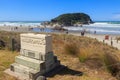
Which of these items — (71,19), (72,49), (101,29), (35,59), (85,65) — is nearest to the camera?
(35,59)

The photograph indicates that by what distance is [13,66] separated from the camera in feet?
29.2

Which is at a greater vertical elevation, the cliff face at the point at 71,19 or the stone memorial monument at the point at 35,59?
the cliff face at the point at 71,19

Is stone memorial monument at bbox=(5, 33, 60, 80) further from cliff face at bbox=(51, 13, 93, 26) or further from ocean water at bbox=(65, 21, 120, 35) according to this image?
cliff face at bbox=(51, 13, 93, 26)

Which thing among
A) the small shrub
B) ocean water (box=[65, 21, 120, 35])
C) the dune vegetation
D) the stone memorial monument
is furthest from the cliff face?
the stone memorial monument

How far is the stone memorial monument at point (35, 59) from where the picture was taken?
8172mm

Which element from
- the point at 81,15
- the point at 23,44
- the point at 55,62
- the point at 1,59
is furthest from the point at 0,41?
A: the point at 81,15

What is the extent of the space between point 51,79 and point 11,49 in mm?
6084

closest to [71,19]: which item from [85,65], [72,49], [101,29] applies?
[101,29]

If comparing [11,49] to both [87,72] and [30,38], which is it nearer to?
[30,38]

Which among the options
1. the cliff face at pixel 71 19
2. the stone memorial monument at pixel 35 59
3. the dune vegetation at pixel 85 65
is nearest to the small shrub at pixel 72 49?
the dune vegetation at pixel 85 65

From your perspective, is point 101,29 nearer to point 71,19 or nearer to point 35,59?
point 71,19

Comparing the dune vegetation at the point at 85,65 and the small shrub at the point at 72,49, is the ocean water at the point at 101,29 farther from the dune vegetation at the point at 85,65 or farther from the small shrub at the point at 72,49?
the dune vegetation at the point at 85,65

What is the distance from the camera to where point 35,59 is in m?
8.63

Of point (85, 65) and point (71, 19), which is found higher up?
point (71, 19)
